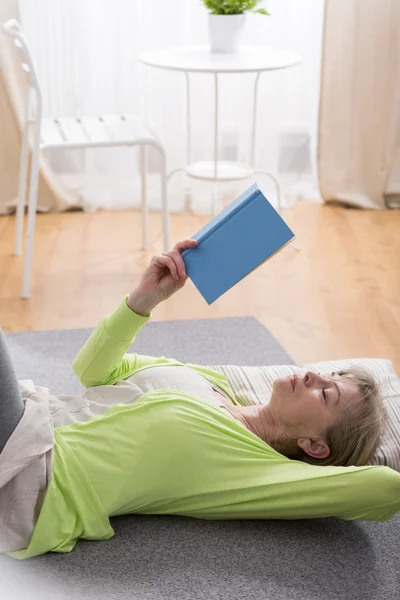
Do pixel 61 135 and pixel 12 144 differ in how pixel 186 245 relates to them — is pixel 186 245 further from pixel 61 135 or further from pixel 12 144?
pixel 12 144

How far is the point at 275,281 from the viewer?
10.2 ft

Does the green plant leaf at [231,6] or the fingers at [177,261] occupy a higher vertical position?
the green plant leaf at [231,6]

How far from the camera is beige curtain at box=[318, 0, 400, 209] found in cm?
352

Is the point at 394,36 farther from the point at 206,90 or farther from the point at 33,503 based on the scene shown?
the point at 33,503

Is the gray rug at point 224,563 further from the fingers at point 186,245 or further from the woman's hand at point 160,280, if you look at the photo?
the fingers at point 186,245

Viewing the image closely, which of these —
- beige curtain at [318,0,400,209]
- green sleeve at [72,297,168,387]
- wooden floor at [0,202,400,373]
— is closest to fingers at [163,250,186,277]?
green sleeve at [72,297,168,387]

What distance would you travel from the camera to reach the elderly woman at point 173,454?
1549 mm

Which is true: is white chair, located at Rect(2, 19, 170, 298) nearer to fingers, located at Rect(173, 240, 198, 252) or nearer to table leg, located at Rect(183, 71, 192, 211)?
table leg, located at Rect(183, 71, 192, 211)

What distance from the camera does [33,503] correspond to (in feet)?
5.05

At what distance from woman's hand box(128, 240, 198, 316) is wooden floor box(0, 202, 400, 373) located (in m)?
0.91

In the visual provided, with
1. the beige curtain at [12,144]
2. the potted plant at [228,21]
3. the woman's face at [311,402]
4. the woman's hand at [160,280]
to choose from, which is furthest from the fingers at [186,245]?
the beige curtain at [12,144]

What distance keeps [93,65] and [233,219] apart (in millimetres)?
2076

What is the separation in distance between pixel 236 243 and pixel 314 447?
413mm

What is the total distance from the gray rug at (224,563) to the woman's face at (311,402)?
0.65ft
